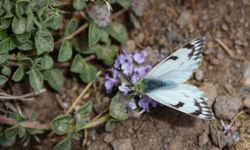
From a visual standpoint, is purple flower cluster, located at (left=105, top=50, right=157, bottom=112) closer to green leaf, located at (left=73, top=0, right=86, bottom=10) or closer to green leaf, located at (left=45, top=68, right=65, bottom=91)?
green leaf, located at (left=45, top=68, right=65, bottom=91)

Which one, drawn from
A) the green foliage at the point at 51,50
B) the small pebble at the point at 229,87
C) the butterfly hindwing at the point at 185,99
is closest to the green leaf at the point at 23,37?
the green foliage at the point at 51,50

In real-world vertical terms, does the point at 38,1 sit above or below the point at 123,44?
above

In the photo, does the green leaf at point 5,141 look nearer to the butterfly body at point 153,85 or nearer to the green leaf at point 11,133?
the green leaf at point 11,133

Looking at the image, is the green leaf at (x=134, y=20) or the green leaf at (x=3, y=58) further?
the green leaf at (x=134, y=20)

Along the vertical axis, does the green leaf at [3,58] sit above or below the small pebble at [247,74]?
above

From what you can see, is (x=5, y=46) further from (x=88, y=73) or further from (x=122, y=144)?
(x=122, y=144)

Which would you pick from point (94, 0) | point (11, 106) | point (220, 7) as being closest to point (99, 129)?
point (11, 106)

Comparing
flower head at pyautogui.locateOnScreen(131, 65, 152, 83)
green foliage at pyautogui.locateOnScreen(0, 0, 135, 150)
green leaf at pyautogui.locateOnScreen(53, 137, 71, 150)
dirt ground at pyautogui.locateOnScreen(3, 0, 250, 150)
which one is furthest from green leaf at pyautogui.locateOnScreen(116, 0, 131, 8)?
green leaf at pyautogui.locateOnScreen(53, 137, 71, 150)

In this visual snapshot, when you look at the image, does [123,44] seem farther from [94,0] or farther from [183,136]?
[183,136]
